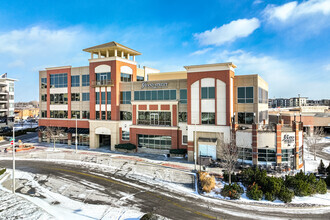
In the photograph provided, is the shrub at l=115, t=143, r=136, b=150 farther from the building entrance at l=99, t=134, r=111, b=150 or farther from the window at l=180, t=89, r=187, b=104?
the window at l=180, t=89, r=187, b=104

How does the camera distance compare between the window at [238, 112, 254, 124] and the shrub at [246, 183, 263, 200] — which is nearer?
the shrub at [246, 183, 263, 200]

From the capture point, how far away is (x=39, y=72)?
52.3 m

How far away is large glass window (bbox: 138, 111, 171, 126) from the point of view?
130 ft

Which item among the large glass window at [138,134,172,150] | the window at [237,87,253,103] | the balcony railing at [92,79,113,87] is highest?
the balcony railing at [92,79,113,87]

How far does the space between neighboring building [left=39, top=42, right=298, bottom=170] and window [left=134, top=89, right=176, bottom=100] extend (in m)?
0.16

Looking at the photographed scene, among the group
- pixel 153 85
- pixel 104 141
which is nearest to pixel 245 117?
pixel 153 85

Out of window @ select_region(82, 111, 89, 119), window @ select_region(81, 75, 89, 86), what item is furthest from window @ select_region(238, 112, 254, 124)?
window @ select_region(81, 75, 89, 86)

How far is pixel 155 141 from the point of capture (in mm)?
40500

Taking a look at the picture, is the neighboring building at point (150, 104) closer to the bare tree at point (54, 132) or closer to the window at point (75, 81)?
the window at point (75, 81)

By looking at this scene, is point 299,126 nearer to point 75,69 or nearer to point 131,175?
point 131,175

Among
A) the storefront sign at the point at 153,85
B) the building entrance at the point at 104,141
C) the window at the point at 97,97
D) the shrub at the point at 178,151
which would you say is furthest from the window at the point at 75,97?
the shrub at the point at 178,151

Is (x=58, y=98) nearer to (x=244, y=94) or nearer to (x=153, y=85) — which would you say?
(x=153, y=85)

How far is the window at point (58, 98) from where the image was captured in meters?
49.4

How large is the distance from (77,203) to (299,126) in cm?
3057
